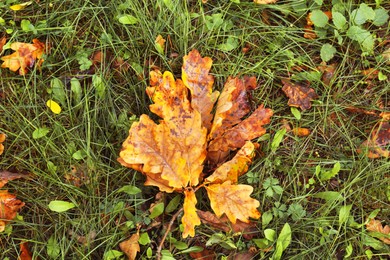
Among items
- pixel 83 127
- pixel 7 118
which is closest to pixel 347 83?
pixel 83 127

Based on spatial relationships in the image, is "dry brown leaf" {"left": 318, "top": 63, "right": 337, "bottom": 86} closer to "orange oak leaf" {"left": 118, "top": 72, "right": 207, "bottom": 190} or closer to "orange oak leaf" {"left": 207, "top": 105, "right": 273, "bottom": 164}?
"orange oak leaf" {"left": 207, "top": 105, "right": 273, "bottom": 164}

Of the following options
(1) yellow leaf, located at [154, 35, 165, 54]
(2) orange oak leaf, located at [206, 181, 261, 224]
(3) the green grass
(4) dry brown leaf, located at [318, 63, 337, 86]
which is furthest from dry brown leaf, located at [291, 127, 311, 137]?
(1) yellow leaf, located at [154, 35, 165, 54]

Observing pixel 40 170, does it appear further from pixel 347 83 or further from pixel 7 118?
pixel 347 83

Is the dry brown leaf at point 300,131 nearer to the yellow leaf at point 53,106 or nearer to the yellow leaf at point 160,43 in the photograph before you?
the yellow leaf at point 160,43

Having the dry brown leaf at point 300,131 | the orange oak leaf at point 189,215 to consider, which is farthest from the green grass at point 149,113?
the orange oak leaf at point 189,215

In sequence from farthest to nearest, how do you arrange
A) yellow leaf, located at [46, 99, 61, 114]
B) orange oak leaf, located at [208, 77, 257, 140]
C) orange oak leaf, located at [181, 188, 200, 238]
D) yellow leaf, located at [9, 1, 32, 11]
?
yellow leaf, located at [9, 1, 32, 11] → yellow leaf, located at [46, 99, 61, 114] → orange oak leaf, located at [208, 77, 257, 140] → orange oak leaf, located at [181, 188, 200, 238]

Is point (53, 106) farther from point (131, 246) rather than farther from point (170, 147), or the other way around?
point (131, 246)
